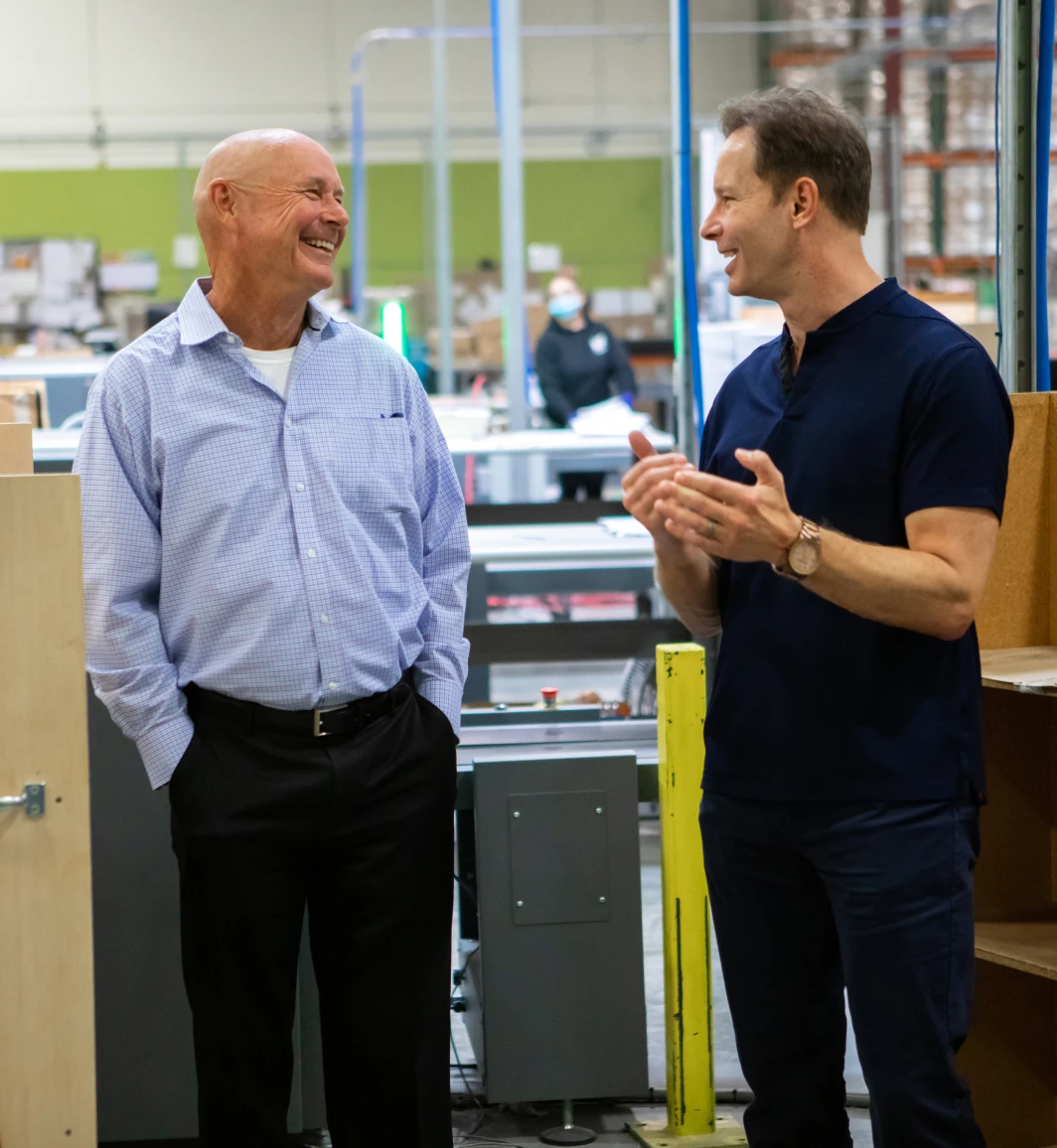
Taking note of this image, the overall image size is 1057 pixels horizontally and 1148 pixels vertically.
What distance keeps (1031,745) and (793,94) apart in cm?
113

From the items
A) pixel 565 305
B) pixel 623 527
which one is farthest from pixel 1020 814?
pixel 565 305

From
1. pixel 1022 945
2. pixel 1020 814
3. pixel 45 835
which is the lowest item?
pixel 1022 945

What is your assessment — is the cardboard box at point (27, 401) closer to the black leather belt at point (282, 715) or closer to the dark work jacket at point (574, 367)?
the black leather belt at point (282, 715)

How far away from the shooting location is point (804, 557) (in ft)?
5.29

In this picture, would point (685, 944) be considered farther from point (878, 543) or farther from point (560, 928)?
point (878, 543)

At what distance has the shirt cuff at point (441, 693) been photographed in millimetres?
2162

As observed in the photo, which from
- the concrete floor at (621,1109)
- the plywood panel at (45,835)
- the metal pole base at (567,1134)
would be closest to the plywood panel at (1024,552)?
the concrete floor at (621,1109)

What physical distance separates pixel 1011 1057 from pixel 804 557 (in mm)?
1224

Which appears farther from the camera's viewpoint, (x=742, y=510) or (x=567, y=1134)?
(x=567, y=1134)

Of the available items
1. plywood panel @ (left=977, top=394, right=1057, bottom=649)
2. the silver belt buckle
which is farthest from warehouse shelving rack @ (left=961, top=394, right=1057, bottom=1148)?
the silver belt buckle

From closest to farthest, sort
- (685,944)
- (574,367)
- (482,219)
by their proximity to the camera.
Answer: (685,944)
(574,367)
(482,219)

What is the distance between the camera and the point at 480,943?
2.74 m

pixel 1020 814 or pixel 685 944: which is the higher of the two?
pixel 1020 814

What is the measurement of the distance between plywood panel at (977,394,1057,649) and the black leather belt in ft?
3.24
